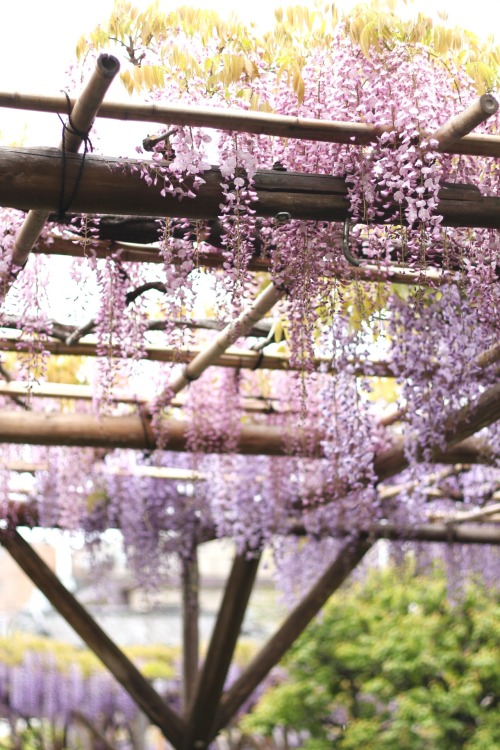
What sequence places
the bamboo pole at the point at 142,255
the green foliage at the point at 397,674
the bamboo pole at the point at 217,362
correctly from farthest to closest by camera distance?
the green foliage at the point at 397,674 → the bamboo pole at the point at 217,362 → the bamboo pole at the point at 142,255

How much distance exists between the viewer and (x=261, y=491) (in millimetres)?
5598

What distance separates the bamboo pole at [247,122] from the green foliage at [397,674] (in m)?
4.80

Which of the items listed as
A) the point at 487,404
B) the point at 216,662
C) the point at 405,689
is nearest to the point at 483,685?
the point at 405,689

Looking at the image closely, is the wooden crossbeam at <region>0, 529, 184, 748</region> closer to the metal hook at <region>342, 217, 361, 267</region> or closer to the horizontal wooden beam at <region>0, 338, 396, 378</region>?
the horizontal wooden beam at <region>0, 338, 396, 378</region>

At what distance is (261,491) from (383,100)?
3431 millimetres

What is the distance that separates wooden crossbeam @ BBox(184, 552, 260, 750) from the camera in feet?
18.5

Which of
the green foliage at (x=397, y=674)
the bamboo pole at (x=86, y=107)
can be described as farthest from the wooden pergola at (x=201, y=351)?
the green foliage at (x=397, y=674)

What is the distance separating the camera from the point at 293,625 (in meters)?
5.89

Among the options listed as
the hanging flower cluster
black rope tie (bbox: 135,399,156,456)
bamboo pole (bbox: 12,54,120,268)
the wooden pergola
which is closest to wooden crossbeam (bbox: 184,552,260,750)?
the wooden pergola

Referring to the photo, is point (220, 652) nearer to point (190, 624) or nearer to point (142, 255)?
point (190, 624)

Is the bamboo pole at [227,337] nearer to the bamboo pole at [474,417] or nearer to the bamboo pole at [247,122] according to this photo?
the bamboo pole at [247,122]

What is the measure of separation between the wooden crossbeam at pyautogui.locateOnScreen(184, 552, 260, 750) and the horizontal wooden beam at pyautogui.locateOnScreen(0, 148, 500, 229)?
339 cm

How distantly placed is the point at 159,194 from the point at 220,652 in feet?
12.8

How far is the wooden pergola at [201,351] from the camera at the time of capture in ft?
7.28
